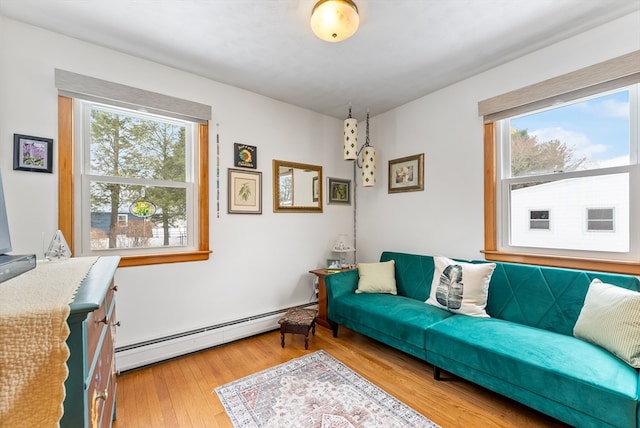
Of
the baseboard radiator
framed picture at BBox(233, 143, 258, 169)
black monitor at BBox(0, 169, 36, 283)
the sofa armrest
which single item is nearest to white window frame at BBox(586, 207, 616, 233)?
the sofa armrest

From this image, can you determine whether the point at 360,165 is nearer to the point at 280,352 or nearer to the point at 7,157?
the point at 280,352

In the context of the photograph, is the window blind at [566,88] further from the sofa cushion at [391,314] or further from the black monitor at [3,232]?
the black monitor at [3,232]

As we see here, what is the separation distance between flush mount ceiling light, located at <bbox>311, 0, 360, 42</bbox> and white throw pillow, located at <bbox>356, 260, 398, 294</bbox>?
2156 mm

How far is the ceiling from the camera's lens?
174cm

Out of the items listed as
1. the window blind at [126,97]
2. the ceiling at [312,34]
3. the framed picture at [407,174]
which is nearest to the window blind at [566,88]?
the ceiling at [312,34]

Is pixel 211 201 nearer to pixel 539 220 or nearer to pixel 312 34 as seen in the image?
pixel 312 34

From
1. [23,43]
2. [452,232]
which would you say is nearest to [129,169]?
[23,43]

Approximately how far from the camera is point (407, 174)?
3.21 m

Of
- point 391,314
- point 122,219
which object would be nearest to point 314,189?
point 391,314

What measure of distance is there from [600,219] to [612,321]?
2.75ft

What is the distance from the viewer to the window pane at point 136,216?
85.5 inches

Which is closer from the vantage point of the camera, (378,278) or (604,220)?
(604,220)

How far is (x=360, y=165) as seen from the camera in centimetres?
371

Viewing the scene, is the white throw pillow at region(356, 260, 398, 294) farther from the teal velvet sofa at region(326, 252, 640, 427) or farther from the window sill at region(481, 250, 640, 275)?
the window sill at region(481, 250, 640, 275)
